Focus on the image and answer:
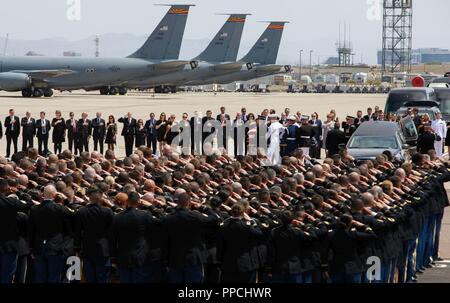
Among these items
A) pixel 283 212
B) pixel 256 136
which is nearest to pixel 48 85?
pixel 256 136

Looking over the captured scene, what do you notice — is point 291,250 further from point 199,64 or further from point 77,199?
point 199,64

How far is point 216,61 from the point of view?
10031cm

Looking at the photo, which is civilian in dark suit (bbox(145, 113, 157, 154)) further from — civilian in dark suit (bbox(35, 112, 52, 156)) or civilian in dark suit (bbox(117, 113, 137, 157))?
civilian in dark suit (bbox(35, 112, 52, 156))

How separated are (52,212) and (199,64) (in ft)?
271

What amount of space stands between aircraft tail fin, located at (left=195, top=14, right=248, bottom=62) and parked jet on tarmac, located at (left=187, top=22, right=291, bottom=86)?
2448 mm

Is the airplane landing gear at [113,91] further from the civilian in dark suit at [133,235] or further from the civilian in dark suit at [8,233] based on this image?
the civilian in dark suit at [133,235]

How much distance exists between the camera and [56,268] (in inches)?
525

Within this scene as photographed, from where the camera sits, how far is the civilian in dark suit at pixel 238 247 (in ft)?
39.8

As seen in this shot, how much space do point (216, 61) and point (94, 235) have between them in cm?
8784

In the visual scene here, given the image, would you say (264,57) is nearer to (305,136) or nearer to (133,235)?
(305,136)

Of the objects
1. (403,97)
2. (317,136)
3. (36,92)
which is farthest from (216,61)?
(317,136)

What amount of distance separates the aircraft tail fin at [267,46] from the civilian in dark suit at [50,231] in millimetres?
92170

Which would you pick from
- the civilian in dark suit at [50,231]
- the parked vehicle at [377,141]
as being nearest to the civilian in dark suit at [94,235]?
the civilian in dark suit at [50,231]

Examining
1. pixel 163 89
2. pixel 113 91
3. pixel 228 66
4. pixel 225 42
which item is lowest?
pixel 163 89
